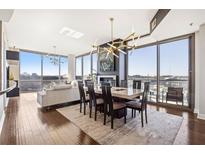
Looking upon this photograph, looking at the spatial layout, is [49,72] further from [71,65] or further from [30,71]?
[71,65]

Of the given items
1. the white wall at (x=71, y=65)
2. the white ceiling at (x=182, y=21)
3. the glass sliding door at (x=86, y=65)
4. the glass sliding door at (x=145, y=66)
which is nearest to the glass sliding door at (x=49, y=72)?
the white wall at (x=71, y=65)

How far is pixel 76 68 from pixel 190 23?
27.1 ft

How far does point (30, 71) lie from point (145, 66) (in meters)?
7.38

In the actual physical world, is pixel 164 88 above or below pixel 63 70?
below

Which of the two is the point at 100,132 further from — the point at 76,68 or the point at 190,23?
the point at 76,68

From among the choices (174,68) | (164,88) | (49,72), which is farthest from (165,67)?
(49,72)

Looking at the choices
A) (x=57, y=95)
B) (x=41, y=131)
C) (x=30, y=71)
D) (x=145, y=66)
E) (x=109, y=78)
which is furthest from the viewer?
(x=30, y=71)

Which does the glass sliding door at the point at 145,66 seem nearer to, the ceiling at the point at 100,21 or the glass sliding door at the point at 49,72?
the ceiling at the point at 100,21

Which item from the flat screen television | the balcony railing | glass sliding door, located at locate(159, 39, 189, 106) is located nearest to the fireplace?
the flat screen television

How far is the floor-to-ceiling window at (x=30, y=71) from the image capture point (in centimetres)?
825

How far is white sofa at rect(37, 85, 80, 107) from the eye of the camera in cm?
427

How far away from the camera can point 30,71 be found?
8656 millimetres
